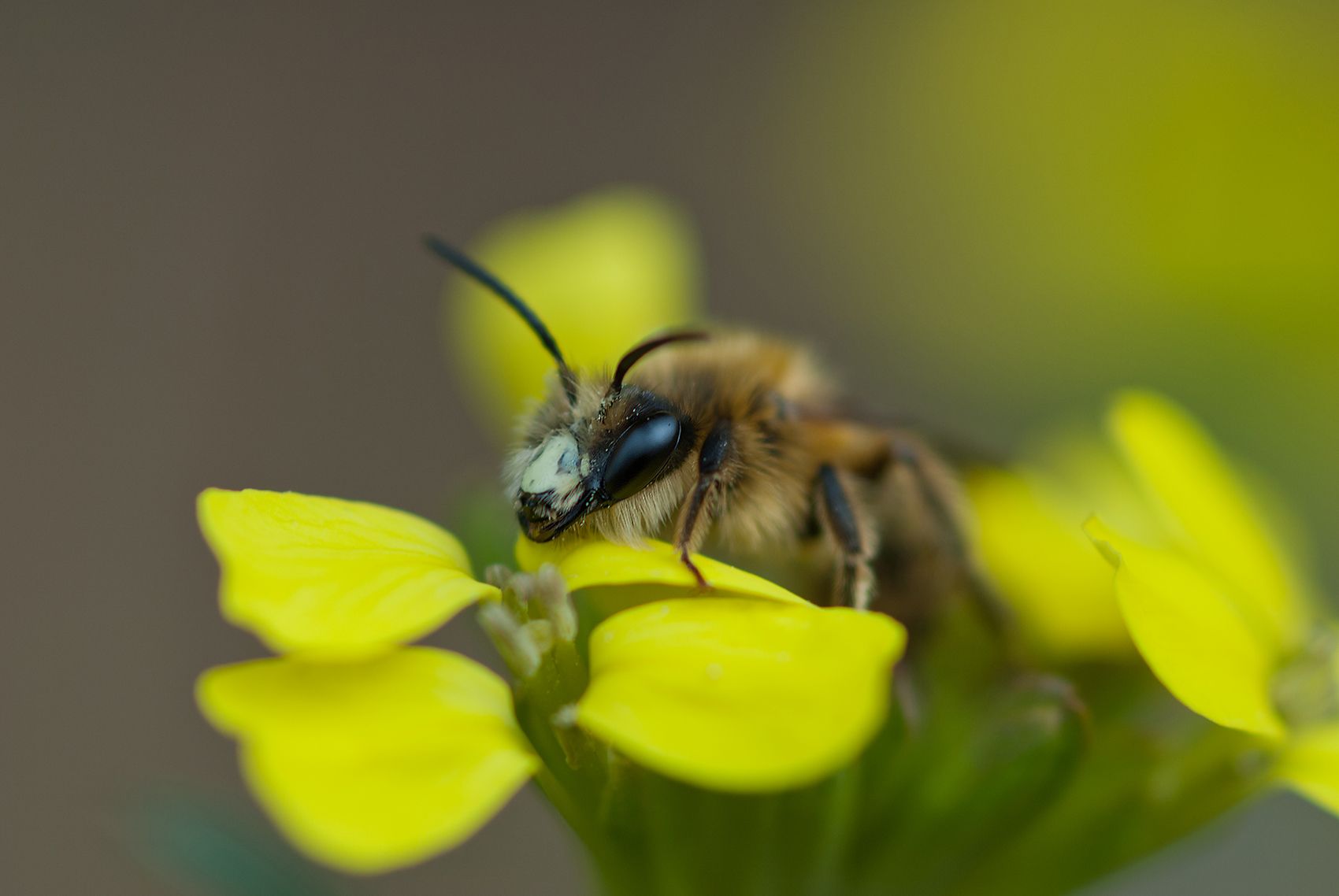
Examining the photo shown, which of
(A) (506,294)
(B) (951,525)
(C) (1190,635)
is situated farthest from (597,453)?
(C) (1190,635)

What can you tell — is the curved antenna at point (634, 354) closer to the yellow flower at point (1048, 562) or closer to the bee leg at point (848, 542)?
the bee leg at point (848, 542)

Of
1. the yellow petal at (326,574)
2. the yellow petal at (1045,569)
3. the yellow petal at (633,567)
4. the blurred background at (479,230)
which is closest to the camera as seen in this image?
the yellow petal at (326,574)

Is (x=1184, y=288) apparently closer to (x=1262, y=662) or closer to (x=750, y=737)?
(x=1262, y=662)

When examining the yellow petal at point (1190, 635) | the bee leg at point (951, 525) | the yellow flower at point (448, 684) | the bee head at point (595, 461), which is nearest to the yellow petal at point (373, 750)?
the yellow flower at point (448, 684)

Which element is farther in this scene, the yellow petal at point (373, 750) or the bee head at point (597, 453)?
the bee head at point (597, 453)

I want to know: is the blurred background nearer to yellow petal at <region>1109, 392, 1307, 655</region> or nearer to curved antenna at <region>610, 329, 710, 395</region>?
yellow petal at <region>1109, 392, 1307, 655</region>

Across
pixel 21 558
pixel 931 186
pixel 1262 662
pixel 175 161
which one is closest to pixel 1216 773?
pixel 1262 662

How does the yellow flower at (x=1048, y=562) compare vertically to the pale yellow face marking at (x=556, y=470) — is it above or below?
below

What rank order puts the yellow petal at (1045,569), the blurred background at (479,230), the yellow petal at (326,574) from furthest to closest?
the blurred background at (479,230)
the yellow petal at (1045,569)
the yellow petal at (326,574)
